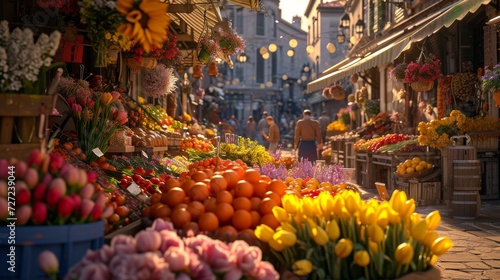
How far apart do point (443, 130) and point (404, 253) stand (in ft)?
28.0

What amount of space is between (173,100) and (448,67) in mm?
7215

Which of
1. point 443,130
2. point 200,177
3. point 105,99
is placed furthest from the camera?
point 443,130

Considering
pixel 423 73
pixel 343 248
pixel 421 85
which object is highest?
pixel 423 73

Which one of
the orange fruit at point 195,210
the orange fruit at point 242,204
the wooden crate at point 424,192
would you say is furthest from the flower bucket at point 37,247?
the wooden crate at point 424,192

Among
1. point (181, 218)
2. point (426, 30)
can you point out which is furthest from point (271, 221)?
point (426, 30)

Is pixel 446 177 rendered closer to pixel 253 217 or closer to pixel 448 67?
pixel 448 67

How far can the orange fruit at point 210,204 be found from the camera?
4297mm

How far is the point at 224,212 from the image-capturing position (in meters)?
4.22

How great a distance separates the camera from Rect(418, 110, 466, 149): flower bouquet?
11664mm

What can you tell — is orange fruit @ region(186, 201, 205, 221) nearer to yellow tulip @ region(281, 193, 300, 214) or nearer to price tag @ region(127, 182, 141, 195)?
yellow tulip @ region(281, 193, 300, 214)

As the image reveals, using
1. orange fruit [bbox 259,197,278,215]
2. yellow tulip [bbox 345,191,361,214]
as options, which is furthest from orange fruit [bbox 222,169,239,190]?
yellow tulip [bbox 345,191,361,214]

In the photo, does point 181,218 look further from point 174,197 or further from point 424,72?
point 424,72

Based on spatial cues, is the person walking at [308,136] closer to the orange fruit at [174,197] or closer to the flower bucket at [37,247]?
the orange fruit at [174,197]

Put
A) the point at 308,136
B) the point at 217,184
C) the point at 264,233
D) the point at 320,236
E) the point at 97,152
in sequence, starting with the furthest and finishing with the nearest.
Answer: the point at 308,136
the point at 97,152
the point at 217,184
the point at 264,233
the point at 320,236
